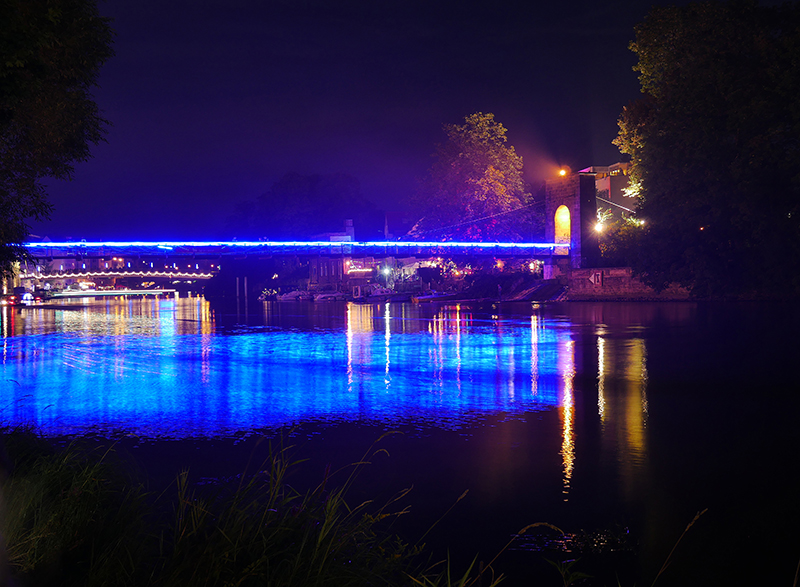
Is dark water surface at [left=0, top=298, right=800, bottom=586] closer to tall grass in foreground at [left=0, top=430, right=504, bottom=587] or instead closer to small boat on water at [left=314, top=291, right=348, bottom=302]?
tall grass in foreground at [left=0, top=430, right=504, bottom=587]

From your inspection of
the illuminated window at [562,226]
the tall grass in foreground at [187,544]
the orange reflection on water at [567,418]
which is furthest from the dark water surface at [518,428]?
the illuminated window at [562,226]

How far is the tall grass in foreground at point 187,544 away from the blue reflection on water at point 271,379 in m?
4.49

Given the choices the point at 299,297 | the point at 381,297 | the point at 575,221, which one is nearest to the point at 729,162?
the point at 575,221

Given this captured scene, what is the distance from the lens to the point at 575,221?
207ft

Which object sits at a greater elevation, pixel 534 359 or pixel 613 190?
pixel 613 190

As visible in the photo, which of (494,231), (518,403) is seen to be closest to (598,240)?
(494,231)

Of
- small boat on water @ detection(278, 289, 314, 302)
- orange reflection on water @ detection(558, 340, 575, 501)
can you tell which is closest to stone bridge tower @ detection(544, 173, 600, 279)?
small boat on water @ detection(278, 289, 314, 302)

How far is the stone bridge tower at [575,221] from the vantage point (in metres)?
61.2

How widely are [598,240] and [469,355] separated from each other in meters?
45.5

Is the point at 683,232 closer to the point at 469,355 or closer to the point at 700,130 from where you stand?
the point at 700,130

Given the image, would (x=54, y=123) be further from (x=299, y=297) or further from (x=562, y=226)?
(x=299, y=297)

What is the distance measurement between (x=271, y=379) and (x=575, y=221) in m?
52.3

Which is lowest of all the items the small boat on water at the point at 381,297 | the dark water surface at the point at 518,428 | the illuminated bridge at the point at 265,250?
the dark water surface at the point at 518,428

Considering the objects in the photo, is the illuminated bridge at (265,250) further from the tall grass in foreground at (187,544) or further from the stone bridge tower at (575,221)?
the tall grass in foreground at (187,544)
